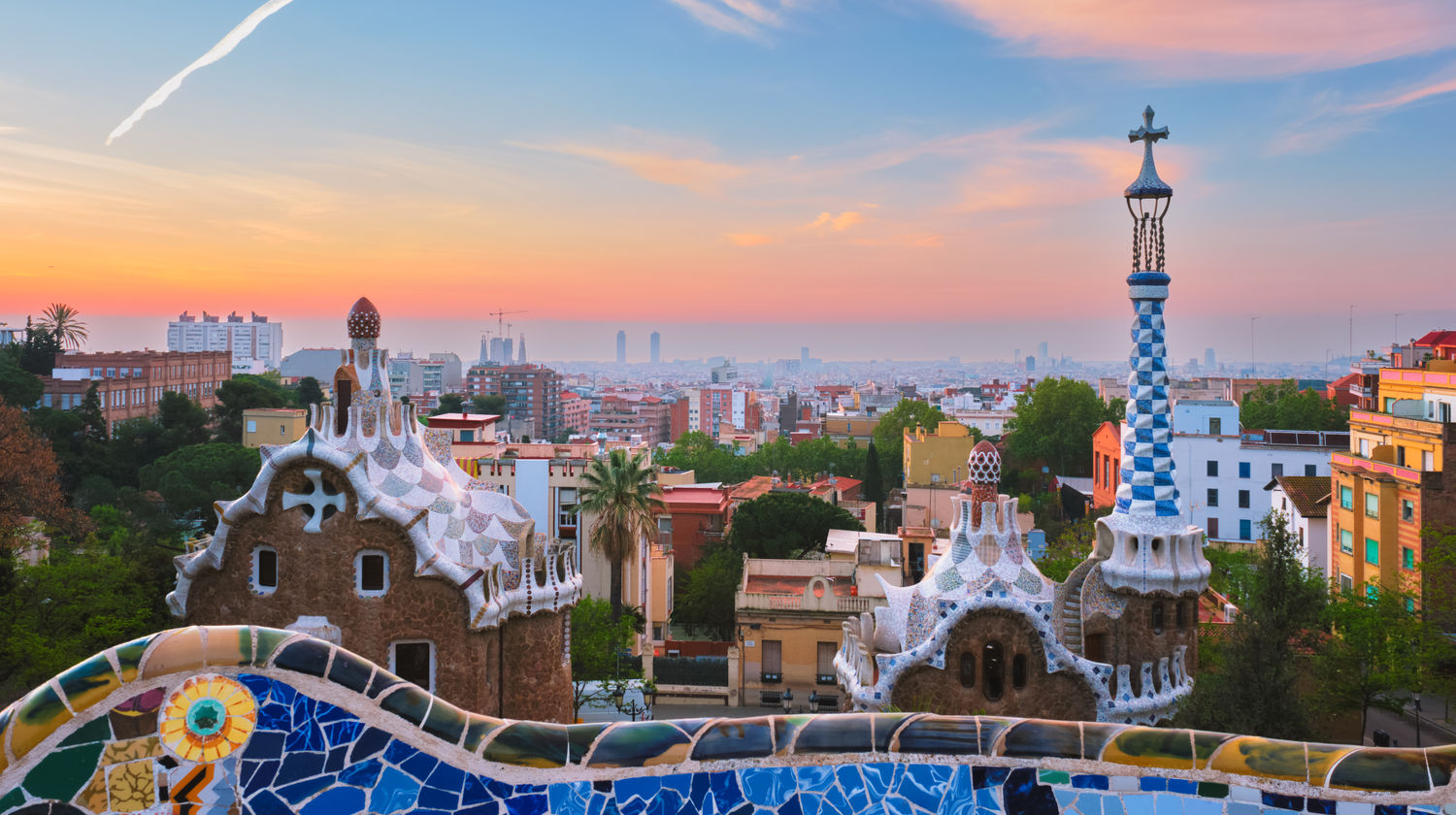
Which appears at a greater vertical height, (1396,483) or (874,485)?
(1396,483)

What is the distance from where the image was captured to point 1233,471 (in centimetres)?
5097

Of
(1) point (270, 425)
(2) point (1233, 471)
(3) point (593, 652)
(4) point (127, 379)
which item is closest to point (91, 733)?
(3) point (593, 652)

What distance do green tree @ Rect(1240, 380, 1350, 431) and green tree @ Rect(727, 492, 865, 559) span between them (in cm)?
3453

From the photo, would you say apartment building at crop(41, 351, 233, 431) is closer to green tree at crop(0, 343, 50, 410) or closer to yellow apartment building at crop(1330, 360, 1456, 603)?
green tree at crop(0, 343, 50, 410)

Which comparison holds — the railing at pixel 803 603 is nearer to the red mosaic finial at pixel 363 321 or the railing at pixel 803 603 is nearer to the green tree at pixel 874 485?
the red mosaic finial at pixel 363 321

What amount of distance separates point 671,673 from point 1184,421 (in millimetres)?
34082

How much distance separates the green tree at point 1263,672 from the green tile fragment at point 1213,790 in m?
11.5

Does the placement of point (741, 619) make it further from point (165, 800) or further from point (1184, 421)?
point (1184, 421)

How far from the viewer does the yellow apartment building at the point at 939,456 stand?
65312 millimetres

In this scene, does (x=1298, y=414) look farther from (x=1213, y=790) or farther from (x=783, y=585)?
(x=1213, y=790)

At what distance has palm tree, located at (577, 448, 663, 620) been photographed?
31781 mm

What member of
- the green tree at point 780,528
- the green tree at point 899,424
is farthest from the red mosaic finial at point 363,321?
the green tree at point 899,424

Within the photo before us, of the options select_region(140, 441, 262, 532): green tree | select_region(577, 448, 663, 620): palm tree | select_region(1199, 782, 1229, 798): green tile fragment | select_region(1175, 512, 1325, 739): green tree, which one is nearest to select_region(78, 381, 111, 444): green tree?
select_region(140, 441, 262, 532): green tree

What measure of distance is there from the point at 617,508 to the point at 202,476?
72.7 ft
